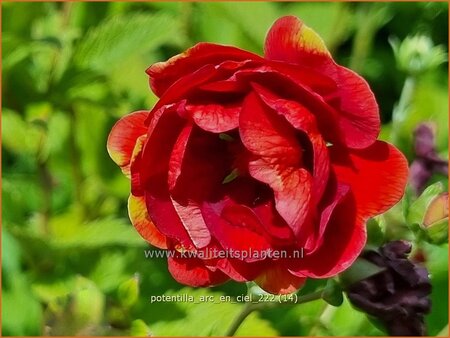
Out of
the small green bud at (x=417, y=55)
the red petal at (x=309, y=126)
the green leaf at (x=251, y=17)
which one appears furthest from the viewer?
the green leaf at (x=251, y=17)

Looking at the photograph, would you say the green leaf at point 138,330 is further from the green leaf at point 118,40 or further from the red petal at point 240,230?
the green leaf at point 118,40

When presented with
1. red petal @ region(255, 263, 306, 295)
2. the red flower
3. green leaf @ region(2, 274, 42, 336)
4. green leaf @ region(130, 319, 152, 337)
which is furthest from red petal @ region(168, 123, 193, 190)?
green leaf @ region(2, 274, 42, 336)

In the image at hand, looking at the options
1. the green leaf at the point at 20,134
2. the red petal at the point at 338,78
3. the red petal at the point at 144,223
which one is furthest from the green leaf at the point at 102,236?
the red petal at the point at 338,78

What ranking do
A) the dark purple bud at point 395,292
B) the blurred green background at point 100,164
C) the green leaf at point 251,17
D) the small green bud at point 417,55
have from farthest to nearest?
1. the green leaf at point 251,17
2. the small green bud at point 417,55
3. the blurred green background at point 100,164
4. the dark purple bud at point 395,292

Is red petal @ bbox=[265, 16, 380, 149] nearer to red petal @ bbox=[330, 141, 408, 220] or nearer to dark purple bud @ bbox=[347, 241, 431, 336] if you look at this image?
red petal @ bbox=[330, 141, 408, 220]

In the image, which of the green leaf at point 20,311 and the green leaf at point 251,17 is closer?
the green leaf at point 20,311

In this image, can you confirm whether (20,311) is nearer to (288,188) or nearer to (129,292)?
(129,292)

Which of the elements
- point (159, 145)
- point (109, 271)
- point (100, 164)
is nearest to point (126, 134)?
point (159, 145)
